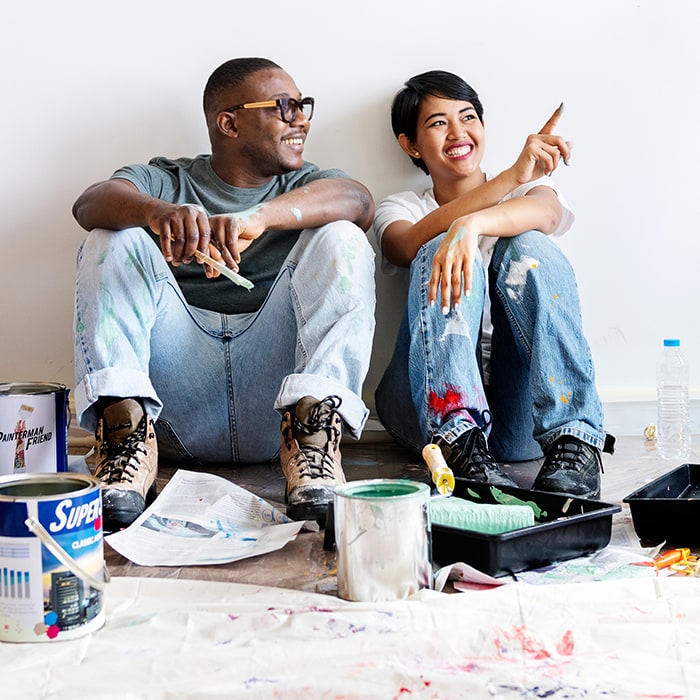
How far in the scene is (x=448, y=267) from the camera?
5.08ft

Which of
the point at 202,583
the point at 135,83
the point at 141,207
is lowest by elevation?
the point at 202,583

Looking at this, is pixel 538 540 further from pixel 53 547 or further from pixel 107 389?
pixel 107 389

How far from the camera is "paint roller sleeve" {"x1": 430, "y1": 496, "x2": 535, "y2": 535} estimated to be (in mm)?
1168

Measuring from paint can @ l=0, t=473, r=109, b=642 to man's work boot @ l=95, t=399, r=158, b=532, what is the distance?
0.43 m

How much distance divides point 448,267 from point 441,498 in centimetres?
46

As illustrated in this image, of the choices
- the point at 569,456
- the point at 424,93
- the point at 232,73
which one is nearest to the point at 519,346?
the point at 569,456

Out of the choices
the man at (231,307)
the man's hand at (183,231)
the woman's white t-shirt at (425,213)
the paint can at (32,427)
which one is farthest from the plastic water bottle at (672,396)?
the paint can at (32,427)

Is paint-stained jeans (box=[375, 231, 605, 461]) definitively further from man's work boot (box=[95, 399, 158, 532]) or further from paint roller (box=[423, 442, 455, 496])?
man's work boot (box=[95, 399, 158, 532])

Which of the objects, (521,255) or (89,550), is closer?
(89,550)

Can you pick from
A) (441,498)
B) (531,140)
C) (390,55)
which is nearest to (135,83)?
(390,55)

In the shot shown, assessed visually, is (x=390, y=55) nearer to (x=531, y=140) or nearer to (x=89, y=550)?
(x=531, y=140)

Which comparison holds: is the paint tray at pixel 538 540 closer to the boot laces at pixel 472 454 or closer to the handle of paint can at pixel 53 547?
the boot laces at pixel 472 454

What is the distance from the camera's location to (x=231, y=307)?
5.91 feet

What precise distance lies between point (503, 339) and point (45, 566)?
110 centimetres
